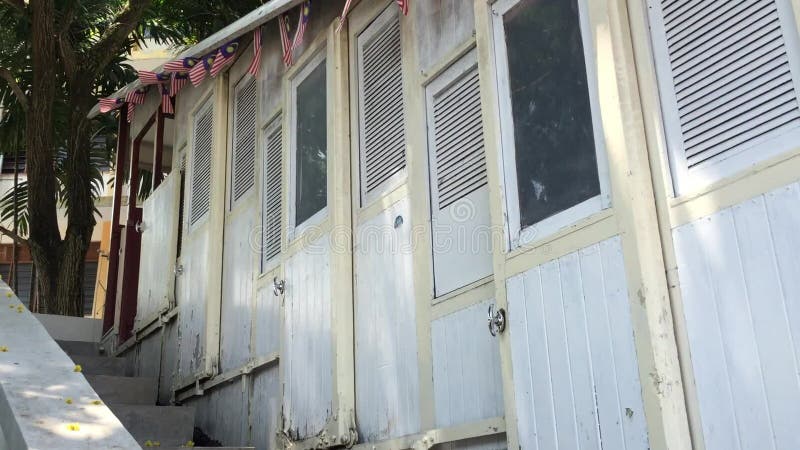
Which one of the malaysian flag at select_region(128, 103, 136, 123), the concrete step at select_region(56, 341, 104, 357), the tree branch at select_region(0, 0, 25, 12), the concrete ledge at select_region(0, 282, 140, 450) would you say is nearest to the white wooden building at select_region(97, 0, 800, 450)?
the concrete ledge at select_region(0, 282, 140, 450)

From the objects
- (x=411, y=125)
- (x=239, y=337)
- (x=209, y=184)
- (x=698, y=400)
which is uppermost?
(x=209, y=184)

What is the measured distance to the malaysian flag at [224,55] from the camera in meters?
6.73

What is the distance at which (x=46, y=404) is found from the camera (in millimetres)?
3363

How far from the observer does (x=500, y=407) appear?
376 cm

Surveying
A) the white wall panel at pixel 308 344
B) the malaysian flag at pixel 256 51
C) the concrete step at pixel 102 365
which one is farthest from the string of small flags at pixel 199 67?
the concrete step at pixel 102 365

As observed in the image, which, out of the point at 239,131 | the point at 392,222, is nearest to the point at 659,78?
the point at 392,222

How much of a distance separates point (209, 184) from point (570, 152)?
4.44m

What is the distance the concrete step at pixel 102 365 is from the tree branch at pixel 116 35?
3654mm

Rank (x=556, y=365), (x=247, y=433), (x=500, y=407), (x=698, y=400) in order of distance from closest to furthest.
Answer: (x=698, y=400) → (x=556, y=365) → (x=500, y=407) → (x=247, y=433)

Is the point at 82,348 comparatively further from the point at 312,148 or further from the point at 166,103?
the point at 312,148

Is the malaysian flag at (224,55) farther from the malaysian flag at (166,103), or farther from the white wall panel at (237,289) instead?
the malaysian flag at (166,103)

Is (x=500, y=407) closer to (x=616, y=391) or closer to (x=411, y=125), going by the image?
(x=616, y=391)

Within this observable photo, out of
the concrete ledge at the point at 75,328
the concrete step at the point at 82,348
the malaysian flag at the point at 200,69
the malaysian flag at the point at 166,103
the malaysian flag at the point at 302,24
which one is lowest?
the concrete step at the point at 82,348

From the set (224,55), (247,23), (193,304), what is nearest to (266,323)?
(193,304)
